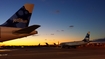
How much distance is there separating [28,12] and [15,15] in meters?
1.99

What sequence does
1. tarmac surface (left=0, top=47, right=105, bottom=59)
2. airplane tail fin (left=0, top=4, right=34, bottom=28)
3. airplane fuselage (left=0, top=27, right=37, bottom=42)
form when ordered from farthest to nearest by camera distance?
airplane tail fin (left=0, top=4, right=34, bottom=28)
airplane fuselage (left=0, top=27, right=37, bottom=42)
tarmac surface (left=0, top=47, right=105, bottom=59)

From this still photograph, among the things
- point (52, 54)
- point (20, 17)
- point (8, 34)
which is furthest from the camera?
point (52, 54)

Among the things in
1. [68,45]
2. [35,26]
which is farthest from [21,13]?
[68,45]

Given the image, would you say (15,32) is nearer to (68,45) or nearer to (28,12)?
(28,12)

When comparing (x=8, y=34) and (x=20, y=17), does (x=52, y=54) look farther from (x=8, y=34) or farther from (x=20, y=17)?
(x=8, y=34)

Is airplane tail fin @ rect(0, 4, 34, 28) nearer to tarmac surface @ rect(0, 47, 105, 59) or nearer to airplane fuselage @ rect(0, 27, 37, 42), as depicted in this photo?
airplane fuselage @ rect(0, 27, 37, 42)

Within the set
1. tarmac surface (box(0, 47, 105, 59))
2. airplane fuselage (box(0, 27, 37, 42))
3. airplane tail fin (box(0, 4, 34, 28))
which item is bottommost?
tarmac surface (box(0, 47, 105, 59))

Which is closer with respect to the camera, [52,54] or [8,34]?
[8,34]

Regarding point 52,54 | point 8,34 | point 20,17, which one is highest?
point 20,17

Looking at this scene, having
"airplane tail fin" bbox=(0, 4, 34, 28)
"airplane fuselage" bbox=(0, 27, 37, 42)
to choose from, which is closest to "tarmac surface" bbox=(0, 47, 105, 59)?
"airplane fuselage" bbox=(0, 27, 37, 42)

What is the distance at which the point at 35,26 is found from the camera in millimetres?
17688

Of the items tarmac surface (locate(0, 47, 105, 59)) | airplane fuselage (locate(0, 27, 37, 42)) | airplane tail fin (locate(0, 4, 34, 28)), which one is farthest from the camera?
airplane tail fin (locate(0, 4, 34, 28))

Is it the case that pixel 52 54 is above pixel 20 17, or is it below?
below

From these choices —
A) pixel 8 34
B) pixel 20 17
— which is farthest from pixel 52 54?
pixel 8 34
